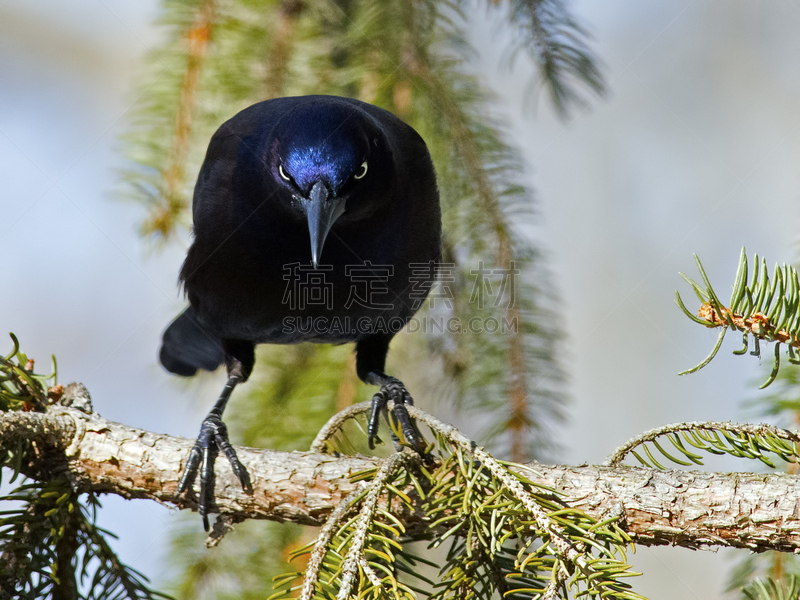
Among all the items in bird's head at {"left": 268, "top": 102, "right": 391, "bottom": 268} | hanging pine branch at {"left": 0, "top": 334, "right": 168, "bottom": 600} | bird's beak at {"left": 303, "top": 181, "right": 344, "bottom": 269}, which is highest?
bird's head at {"left": 268, "top": 102, "right": 391, "bottom": 268}

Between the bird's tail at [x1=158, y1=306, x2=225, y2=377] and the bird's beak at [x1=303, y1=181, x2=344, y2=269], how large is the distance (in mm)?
1065

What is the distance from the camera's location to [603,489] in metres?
1.24

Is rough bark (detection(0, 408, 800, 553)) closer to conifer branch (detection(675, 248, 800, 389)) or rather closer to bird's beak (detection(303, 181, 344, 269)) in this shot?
conifer branch (detection(675, 248, 800, 389))

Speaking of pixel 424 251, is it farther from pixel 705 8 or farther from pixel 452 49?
pixel 705 8

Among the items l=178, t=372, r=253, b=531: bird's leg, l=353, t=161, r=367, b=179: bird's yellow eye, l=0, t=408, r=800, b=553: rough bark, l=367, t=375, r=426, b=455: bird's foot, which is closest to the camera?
l=0, t=408, r=800, b=553: rough bark

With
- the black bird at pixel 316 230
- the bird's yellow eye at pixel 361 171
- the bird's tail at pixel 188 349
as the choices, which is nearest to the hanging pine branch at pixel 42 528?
the black bird at pixel 316 230

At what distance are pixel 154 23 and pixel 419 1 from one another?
0.73 meters

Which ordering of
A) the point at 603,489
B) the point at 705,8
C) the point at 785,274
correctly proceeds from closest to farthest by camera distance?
the point at 785,274
the point at 603,489
the point at 705,8

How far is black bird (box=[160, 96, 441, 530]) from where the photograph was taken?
6.15 feet

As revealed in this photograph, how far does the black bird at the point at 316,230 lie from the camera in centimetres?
187

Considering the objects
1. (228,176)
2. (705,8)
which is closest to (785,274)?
(228,176)

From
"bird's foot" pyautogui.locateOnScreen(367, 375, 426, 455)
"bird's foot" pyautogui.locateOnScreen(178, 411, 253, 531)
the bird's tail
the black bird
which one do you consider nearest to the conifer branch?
"bird's foot" pyautogui.locateOnScreen(367, 375, 426, 455)

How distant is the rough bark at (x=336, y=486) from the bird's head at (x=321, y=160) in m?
0.60

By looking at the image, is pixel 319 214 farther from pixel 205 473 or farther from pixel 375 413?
pixel 205 473
